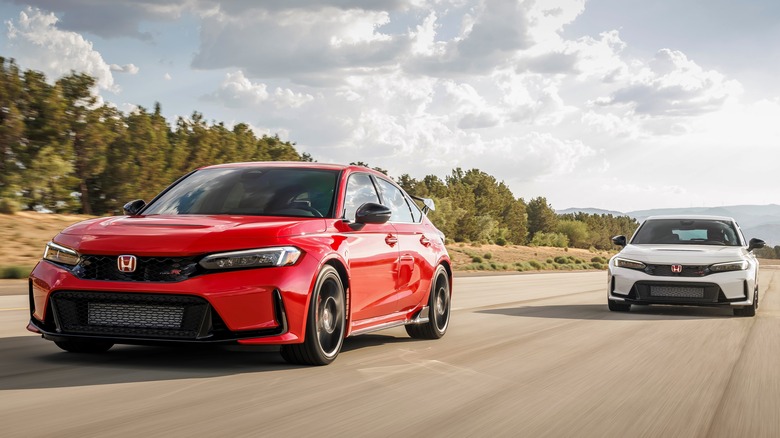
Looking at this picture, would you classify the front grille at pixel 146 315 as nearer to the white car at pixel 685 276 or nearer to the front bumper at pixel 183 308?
the front bumper at pixel 183 308

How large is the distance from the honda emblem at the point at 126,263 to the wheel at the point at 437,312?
3974mm

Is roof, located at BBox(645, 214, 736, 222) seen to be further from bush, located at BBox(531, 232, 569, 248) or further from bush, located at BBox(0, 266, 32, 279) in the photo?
bush, located at BBox(531, 232, 569, 248)

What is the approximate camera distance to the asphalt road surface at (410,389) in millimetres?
5484

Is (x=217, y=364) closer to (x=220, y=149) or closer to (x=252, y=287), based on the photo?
(x=252, y=287)

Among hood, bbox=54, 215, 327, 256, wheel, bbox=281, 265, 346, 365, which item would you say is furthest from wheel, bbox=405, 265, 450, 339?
hood, bbox=54, 215, 327, 256

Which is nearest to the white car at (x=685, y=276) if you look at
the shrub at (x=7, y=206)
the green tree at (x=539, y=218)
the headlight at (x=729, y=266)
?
the headlight at (x=729, y=266)

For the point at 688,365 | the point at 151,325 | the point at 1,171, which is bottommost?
the point at 688,365

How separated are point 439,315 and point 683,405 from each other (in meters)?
4.25

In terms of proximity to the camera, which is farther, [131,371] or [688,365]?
[688,365]

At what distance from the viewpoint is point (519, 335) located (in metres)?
11.1

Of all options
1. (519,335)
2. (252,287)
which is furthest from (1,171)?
(252,287)

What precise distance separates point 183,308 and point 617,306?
33.2ft

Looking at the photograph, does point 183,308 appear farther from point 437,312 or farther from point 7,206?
point 7,206

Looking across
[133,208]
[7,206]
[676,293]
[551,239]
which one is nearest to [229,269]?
[133,208]
